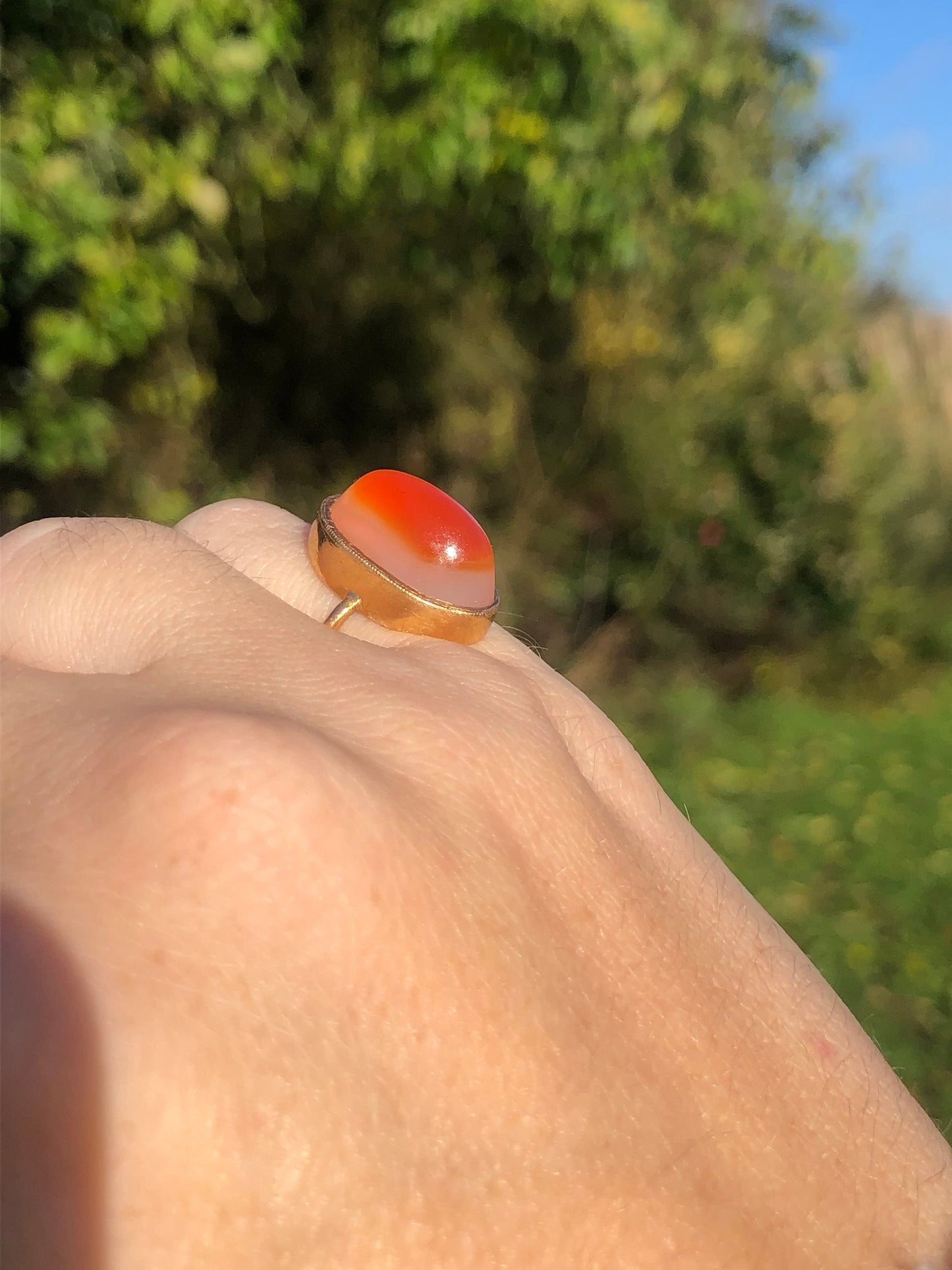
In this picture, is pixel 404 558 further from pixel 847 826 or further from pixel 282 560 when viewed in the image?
pixel 847 826

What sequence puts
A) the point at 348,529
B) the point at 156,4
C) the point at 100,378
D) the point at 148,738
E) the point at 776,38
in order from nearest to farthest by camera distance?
the point at 148,738 < the point at 348,529 < the point at 156,4 < the point at 100,378 < the point at 776,38

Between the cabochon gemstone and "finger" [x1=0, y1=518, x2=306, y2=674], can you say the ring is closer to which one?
the cabochon gemstone

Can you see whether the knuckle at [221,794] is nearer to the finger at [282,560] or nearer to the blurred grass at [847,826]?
the finger at [282,560]

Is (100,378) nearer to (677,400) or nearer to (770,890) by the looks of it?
(677,400)

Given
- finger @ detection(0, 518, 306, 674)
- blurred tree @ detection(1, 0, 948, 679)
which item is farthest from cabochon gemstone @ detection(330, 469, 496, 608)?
blurred tree @ detection(1, 0, 948, 679)

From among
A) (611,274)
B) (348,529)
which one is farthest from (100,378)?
(348,529)

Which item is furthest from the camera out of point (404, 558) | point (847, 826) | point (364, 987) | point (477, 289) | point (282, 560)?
point (477, 289)

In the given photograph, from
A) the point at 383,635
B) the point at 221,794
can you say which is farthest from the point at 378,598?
the point at 221,794
